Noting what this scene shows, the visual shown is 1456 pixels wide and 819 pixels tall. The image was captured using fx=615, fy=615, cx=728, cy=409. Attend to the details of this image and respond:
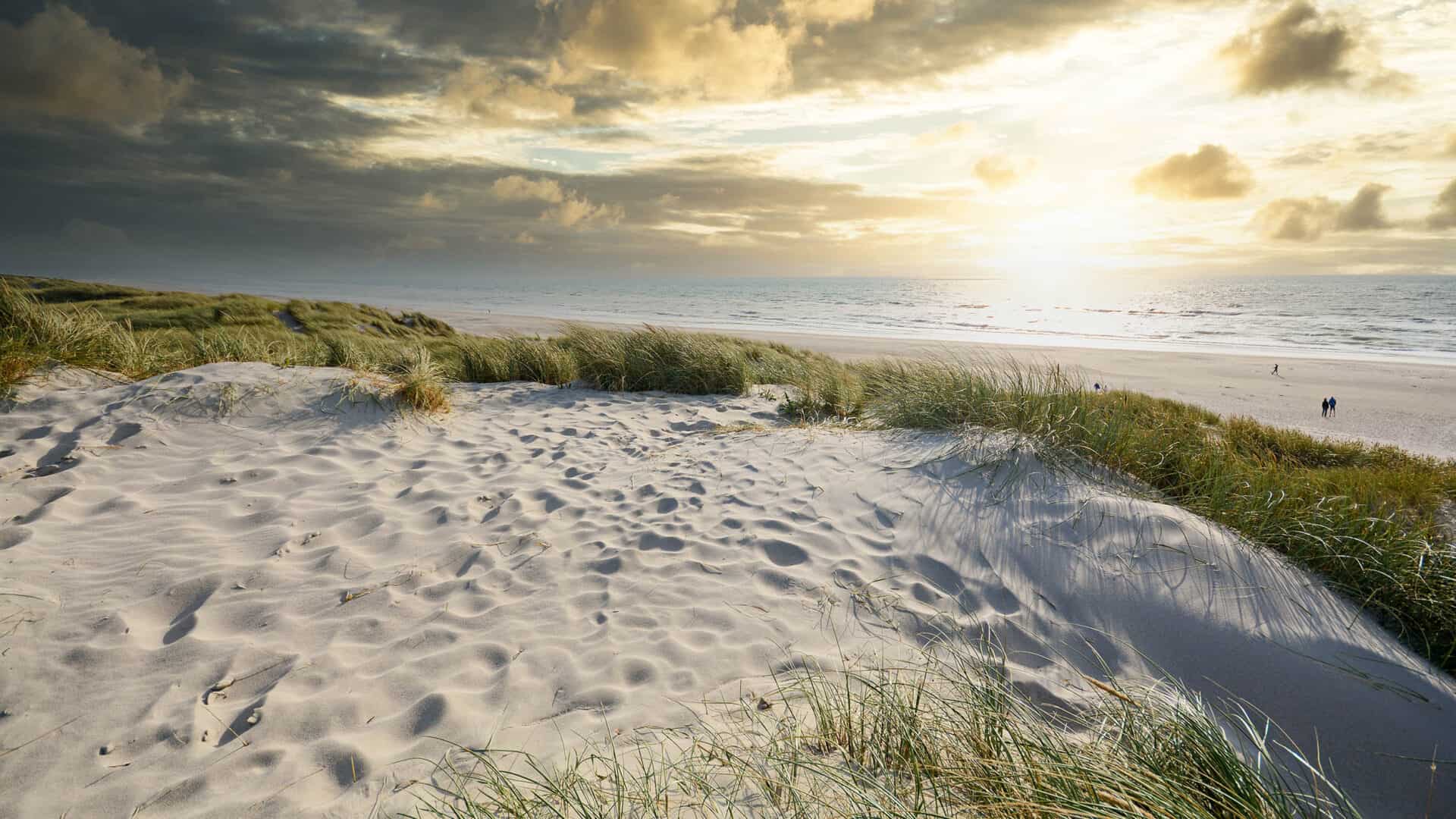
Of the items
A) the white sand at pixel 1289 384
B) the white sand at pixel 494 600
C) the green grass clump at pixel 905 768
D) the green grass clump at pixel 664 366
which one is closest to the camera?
the green grass clump at pixel 905 768

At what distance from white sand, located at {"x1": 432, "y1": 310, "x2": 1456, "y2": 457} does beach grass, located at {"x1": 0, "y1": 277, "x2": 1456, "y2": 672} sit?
1.38m

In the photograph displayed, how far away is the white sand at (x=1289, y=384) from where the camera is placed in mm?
10562

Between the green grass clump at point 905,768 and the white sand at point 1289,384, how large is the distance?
5324 mm

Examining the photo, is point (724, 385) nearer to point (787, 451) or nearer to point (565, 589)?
point (787, 451)

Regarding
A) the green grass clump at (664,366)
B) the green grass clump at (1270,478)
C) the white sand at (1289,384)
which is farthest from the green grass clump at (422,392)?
the white sand at (1289,384)

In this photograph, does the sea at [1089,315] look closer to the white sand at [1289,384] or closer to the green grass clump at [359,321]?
the white sand at [1289,384]

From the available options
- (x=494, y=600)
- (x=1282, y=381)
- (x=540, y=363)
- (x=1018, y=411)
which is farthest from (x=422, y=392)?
(x=1282, y=381)

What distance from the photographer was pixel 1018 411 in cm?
539

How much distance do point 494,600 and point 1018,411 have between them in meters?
4.44

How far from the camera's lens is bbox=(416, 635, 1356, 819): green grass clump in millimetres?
1753

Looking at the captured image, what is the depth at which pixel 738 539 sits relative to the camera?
4086 millimetres

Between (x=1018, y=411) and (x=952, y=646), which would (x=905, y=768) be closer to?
(x=952, y=646)

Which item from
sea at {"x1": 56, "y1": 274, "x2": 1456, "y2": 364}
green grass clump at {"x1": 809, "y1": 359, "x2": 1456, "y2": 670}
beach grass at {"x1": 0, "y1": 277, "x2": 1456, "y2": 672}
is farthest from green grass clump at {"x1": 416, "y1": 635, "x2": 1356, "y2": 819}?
sea at {"x1": 56, "y1": 274, "x2": 1456, "y2": 364}

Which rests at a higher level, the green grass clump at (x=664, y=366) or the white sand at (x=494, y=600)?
the green grass clump at (x=664, y=366)
